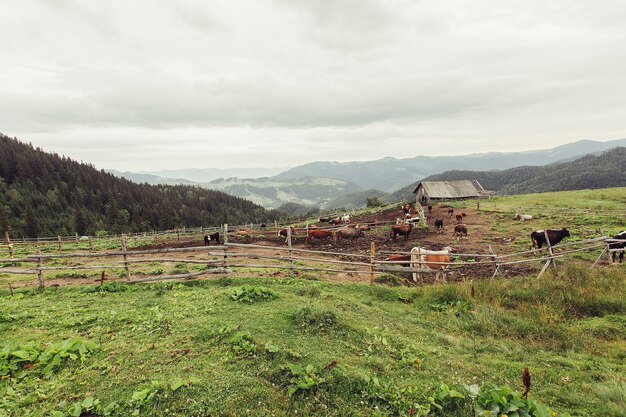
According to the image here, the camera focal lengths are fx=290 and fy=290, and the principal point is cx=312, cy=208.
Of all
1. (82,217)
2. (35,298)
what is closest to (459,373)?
(35,298)

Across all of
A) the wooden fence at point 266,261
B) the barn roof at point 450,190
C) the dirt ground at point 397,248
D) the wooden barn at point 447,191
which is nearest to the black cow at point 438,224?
the dirt ground at point 397,248

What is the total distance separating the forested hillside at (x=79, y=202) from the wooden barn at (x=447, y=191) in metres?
Result: 60.3

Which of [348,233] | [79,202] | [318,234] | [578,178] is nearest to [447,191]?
[348,233]

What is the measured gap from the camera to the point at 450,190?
52844mm

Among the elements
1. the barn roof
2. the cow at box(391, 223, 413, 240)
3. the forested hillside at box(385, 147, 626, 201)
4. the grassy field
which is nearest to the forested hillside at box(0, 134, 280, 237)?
the barn roof

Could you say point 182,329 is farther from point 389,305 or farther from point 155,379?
point 389,305

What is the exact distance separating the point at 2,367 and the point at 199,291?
4.99 meters

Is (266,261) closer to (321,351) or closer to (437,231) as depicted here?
(321,351)

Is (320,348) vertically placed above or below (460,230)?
below

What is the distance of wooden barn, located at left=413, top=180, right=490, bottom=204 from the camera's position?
51406mm

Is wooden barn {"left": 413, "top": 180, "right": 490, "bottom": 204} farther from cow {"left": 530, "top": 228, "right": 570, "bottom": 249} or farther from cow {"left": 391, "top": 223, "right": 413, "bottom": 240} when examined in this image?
cow {"left": 530, "top": 228, "right": 570, "bottom": 249}

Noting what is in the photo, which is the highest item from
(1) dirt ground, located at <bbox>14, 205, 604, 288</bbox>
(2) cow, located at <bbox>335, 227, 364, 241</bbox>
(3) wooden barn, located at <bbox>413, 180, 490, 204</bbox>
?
(3) wooden barn, located at <bbox>413, 180, 490, 204</bbox>

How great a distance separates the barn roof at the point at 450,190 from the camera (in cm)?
5153

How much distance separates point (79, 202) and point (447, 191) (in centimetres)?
9529
